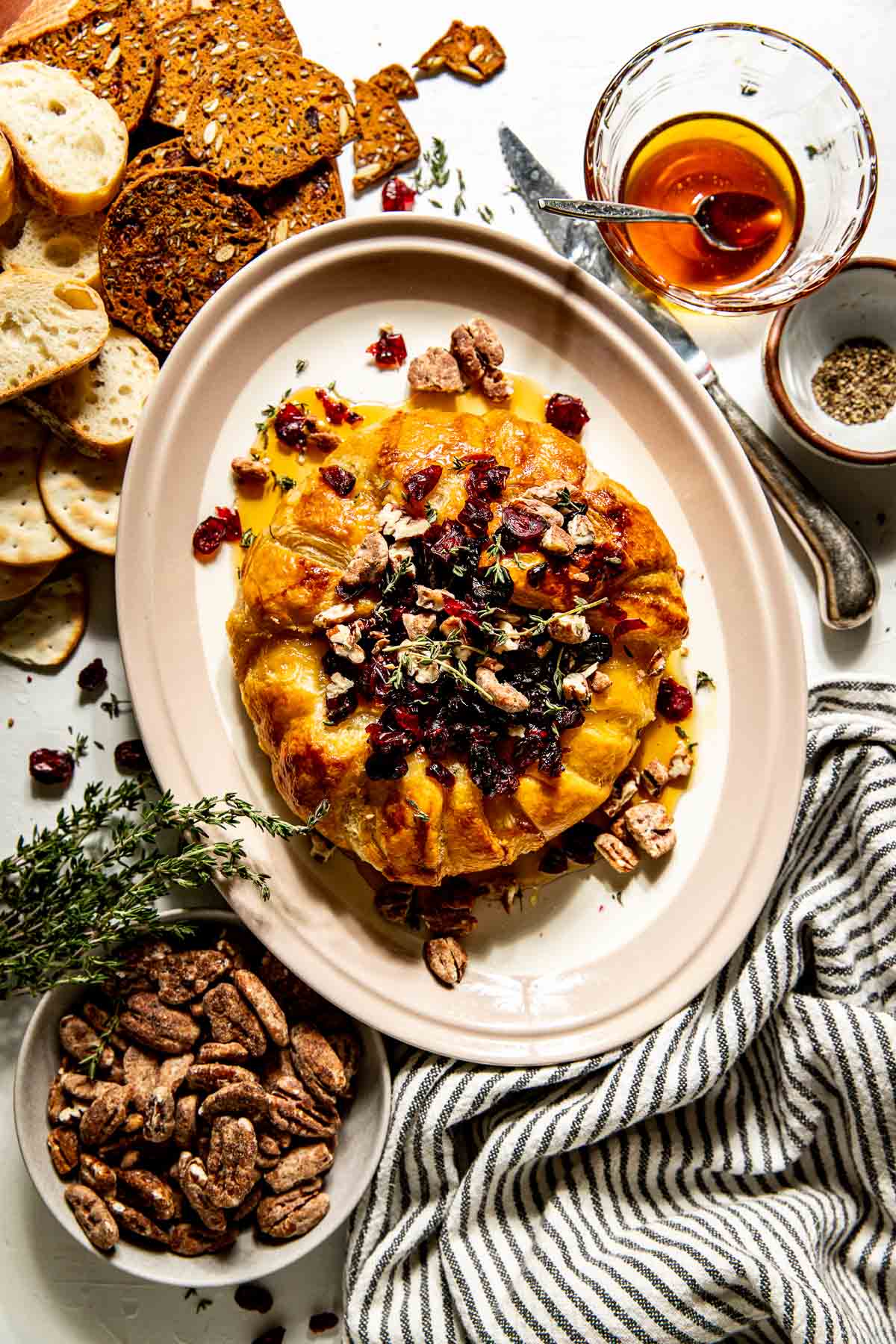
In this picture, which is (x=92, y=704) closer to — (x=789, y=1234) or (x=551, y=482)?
(x=551, y=482)

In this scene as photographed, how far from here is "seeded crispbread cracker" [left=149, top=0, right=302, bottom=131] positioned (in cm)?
458

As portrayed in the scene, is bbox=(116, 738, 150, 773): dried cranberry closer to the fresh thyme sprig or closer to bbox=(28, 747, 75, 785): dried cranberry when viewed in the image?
bbox=(28, 747, 75, 785): dried cranberry

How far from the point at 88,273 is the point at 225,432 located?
94 centimetres

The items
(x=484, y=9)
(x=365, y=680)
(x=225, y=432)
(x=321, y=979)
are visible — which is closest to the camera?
(x=365, y=680)

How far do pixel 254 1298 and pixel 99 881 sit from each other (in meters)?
1.99

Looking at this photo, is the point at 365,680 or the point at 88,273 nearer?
→ the point at 365,680

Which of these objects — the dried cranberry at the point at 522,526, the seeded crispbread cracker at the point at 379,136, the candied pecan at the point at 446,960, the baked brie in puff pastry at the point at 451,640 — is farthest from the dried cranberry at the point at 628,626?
the seeded crispbread cracker at the point at 379,136

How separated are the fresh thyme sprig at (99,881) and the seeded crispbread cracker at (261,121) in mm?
2689

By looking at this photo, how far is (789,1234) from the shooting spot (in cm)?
431

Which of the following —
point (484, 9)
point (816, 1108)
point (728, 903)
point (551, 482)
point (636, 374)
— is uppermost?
point (484, 9)

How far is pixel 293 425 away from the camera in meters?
4.47

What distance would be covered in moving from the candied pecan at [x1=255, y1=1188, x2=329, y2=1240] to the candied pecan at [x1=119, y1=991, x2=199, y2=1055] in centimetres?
70

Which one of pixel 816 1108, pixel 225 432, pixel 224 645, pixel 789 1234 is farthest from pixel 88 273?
pixel 789 1234

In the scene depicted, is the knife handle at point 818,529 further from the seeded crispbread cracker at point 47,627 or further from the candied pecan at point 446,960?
the seeded crispbread cracker at point 47,627
